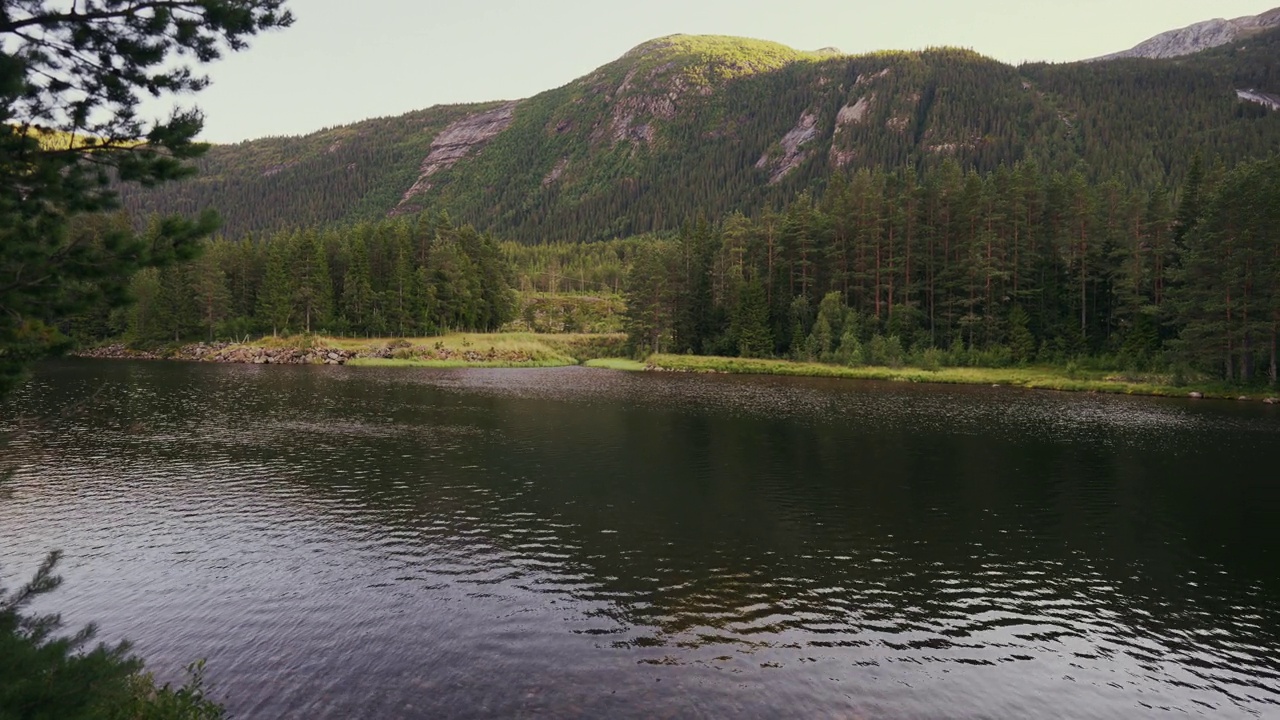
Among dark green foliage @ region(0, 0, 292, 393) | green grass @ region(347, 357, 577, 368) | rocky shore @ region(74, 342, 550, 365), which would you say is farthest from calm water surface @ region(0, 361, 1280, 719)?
rocky shore @ region(74, 342, 550, 365)

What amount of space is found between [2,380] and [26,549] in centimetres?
1792

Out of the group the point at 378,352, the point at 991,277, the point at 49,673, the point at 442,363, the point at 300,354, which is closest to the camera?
the point at 49,673

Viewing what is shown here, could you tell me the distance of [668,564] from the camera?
22.0 meters

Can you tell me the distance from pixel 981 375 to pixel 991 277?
670 inches

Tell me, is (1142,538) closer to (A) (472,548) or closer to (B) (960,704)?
(B) (960,704)

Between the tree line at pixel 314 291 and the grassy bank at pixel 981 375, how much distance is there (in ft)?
155

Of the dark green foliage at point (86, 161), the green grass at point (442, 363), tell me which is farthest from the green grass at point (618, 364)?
the dark green foliage at point (86, 161)

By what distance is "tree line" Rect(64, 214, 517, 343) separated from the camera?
4599 inches

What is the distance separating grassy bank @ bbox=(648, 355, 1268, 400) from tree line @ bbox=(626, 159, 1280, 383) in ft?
9.55

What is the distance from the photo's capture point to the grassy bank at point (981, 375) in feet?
224

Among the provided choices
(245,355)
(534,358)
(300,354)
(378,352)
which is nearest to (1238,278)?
(534,358)

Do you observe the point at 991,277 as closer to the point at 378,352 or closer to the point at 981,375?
the point at 981,375

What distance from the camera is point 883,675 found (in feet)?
50.2

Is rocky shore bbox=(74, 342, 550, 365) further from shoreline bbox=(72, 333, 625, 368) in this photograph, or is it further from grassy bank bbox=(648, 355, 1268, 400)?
grassy bank bbox=(648, 355, 1268, 400)
